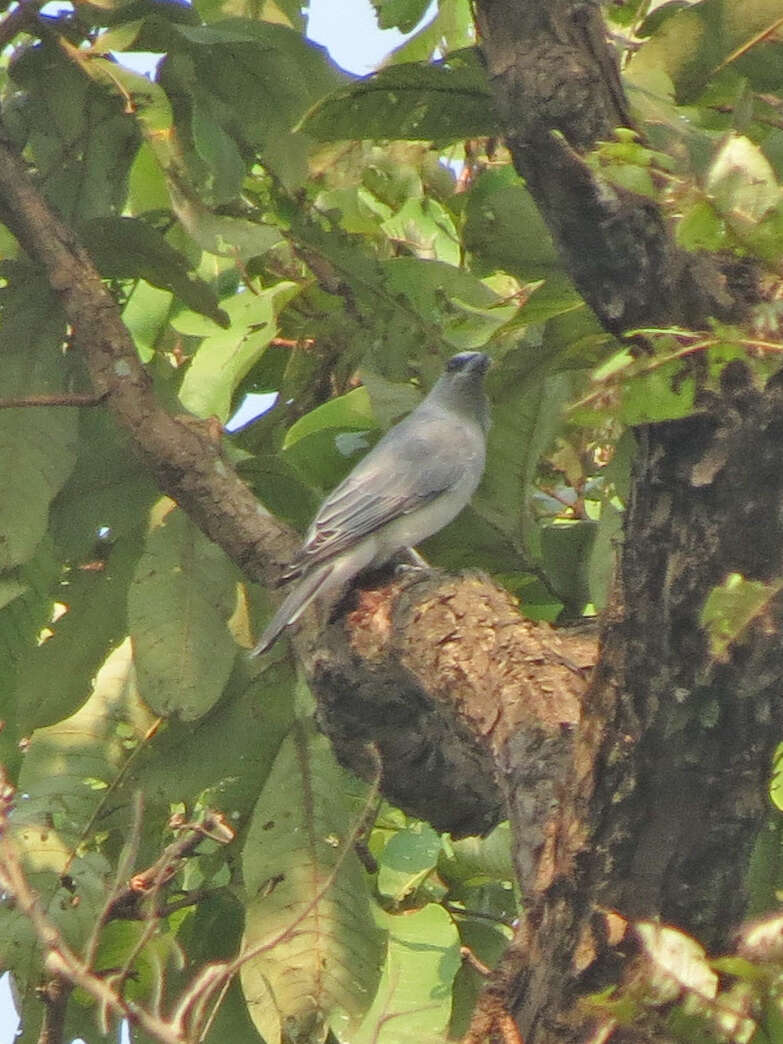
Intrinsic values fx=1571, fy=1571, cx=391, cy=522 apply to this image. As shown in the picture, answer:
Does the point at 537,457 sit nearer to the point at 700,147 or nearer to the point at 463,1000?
the point at 700,147

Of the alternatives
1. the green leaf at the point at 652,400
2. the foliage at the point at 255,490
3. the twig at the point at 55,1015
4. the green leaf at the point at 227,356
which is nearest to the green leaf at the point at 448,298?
the foliage at the point at 255,490

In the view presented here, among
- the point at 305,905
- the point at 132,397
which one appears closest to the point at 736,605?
the point at 305,905

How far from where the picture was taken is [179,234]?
13.3 ft

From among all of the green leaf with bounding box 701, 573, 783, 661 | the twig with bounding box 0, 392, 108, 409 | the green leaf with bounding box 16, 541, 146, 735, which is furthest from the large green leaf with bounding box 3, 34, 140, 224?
the green leaf with bounding box 701, 573, 783, 661

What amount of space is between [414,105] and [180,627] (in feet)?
3.89

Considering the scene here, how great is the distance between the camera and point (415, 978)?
320 centimetres

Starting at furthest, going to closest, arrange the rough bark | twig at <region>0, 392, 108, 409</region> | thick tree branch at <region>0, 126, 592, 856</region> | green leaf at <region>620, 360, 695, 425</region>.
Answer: twig at <region>0, 392, 108, 409</region>, thick tree branch at <region>0, 126, 592, 856</region>, the rough bark, green leaf at <region>620, 360, 695, 425</region>

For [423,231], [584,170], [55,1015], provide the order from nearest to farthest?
[584,170], [55,1015], [423,231]

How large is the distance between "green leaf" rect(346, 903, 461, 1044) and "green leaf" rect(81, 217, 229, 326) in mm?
1388

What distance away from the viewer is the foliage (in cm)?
314

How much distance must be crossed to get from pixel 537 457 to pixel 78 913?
1.33 metres

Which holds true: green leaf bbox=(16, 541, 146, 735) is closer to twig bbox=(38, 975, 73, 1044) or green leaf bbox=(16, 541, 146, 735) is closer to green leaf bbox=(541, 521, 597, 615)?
twig bbox=(38, 975, 73, 1044)

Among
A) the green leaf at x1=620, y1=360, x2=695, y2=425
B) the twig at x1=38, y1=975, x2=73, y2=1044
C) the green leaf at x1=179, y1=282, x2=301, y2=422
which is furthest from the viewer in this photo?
the green leaf at x1=179, y1=282, x2=301, y2=422

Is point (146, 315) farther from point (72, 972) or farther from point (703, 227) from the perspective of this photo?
point (703, 227)
